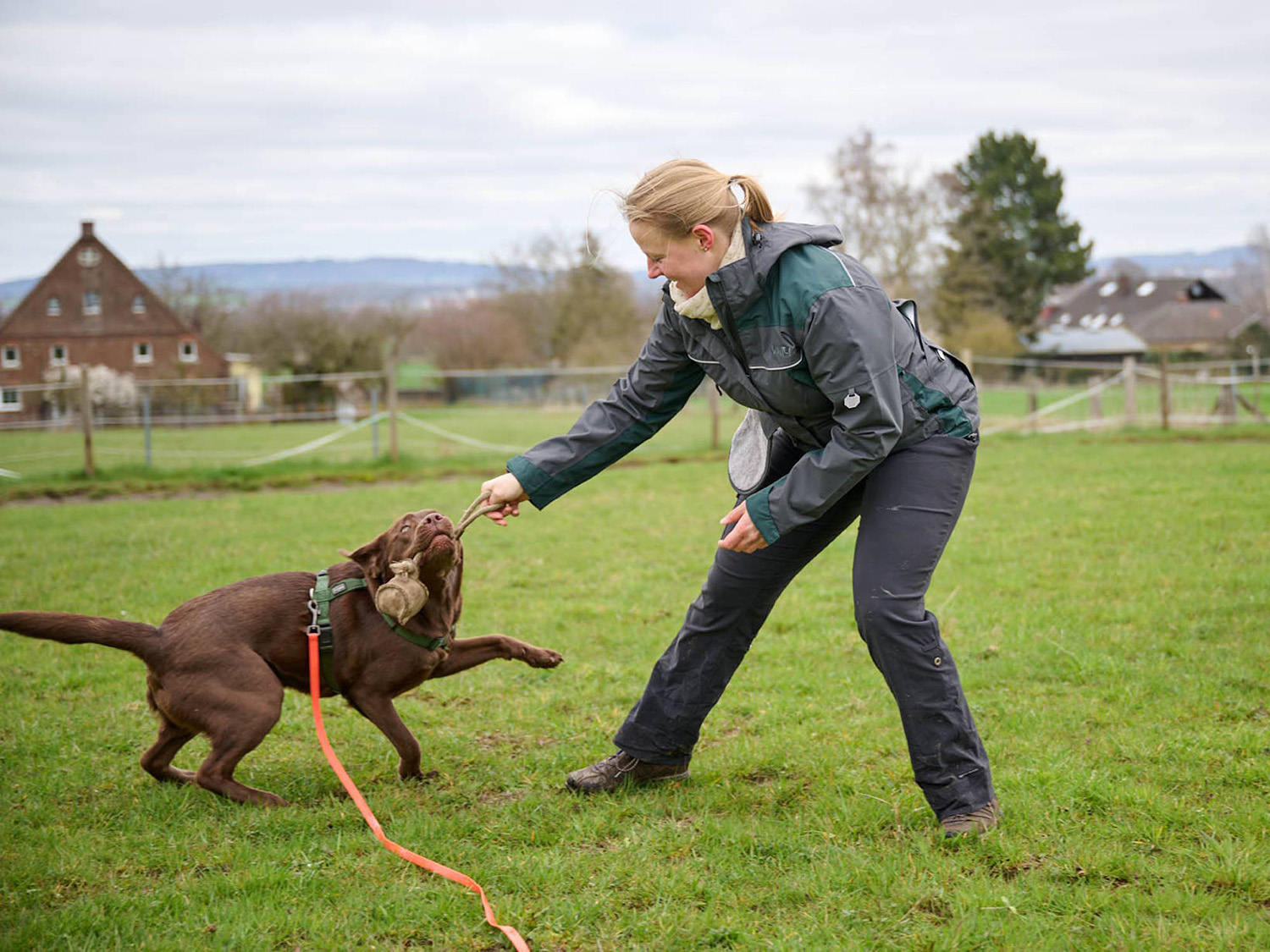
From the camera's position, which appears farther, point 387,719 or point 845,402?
point 387,719

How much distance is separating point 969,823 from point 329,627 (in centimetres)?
240

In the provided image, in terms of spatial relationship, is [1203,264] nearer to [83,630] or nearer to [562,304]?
[562,304]

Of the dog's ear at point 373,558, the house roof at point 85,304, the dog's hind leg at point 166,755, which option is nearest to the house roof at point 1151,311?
the house roof at point 85,304

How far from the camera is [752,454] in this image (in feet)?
12.4

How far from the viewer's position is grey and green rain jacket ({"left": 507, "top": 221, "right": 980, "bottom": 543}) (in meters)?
3.14

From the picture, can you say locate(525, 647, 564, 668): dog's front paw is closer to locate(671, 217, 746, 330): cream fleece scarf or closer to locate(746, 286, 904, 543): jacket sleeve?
locate(746, 286, 904, 543): jacket sleeve

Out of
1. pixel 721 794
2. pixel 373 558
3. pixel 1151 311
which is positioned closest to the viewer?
pixel 721 794

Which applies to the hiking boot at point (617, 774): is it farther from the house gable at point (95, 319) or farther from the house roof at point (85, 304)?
the house roof at point (85, 304)

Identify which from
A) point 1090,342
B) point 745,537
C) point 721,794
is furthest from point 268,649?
point 1090,342

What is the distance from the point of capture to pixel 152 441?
19.5 meters

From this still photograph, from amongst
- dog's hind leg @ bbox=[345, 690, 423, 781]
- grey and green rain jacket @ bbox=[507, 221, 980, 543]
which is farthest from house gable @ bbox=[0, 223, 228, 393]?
grey and green rain jacket @ bbox=[507, 221, 980, 543]

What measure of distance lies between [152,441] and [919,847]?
1880 centimetres

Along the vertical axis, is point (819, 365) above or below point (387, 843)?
A: above

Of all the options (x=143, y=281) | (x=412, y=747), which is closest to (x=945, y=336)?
(x=143, y=281)
